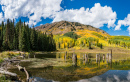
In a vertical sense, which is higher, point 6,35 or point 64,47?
point 6,35

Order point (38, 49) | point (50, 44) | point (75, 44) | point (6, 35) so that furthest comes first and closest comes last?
1. point (75, 44)
2. point (50, 44)
3. point (38, 49)
4. point (6, 35)

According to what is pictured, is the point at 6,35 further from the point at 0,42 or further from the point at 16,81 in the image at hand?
the point at 16,81

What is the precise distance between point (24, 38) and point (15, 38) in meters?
8.11

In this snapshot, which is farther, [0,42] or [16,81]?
[0,42]

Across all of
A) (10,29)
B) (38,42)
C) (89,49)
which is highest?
(10,29)

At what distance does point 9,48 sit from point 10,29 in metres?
14.6

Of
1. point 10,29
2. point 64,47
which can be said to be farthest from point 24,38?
point 64,47

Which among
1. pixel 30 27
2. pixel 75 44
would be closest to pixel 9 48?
pixel 30 27

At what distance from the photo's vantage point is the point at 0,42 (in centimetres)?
7619

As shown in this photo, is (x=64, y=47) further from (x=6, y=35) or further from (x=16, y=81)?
(x=16, y=81)

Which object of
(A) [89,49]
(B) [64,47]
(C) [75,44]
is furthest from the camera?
(C) [75,44]

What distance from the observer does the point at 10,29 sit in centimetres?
8081

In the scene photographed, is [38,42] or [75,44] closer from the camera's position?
[38,42]

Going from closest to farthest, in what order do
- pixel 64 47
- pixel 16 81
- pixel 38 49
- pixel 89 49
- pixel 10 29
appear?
1. pixel 16 81
2. pixel 10 29
3. pixel 38 49
4. pixel 89 49
5. pixel 64 47
